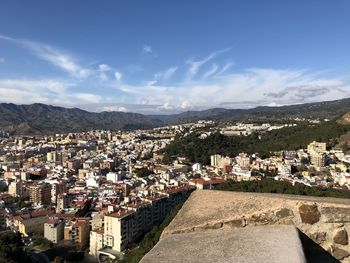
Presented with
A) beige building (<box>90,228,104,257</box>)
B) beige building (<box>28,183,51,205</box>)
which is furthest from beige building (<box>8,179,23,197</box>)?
beige building (<box>90,228,104,257</box>)

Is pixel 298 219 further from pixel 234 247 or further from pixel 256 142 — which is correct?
pixel 256 142

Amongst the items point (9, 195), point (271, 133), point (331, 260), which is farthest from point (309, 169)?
point (331, 260)

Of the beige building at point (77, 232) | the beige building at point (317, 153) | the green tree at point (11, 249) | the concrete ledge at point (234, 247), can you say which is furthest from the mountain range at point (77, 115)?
the concrete ledge at point (234, 247)

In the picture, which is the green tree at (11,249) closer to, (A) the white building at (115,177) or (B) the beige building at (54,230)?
(B) the beige building at (54,230)

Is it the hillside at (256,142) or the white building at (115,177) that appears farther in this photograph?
the hillside at (256,142)

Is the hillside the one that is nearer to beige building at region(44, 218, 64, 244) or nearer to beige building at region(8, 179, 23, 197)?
beige building at region(8, 179, 23, 197)

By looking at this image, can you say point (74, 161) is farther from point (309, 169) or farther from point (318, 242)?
point (318, 242)
